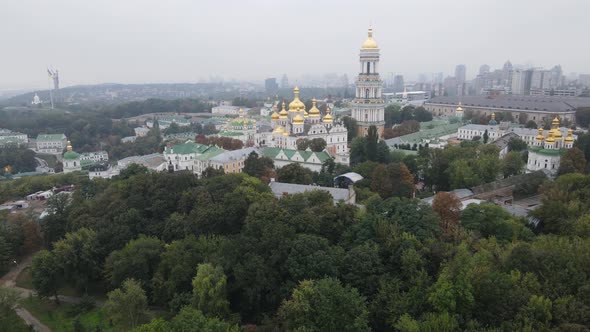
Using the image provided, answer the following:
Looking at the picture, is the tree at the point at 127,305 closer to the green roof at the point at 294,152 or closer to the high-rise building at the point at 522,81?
the green roof at the point at 294,152

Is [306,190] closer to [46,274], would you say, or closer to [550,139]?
[46,274]

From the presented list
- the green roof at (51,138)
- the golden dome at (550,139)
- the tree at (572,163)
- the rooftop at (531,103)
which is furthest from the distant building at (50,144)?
the tree at (572,163)

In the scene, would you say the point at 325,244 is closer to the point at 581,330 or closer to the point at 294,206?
the point at 294,206

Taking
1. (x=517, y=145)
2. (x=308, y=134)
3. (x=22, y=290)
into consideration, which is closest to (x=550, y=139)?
(x=517, y=145)

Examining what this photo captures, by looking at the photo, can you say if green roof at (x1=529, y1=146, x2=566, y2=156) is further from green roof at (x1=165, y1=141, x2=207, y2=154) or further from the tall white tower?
green roof at (x1=165, y1=141, x2=207, y2=154)

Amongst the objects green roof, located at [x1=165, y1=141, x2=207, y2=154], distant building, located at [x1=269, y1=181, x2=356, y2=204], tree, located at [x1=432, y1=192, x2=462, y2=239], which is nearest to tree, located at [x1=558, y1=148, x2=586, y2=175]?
tree, located at [x1=432, y1=192, x2=462, y2=239]

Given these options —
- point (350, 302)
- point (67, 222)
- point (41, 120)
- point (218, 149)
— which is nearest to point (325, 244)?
point (350, 302)
